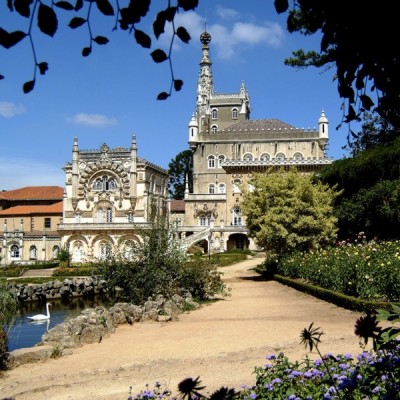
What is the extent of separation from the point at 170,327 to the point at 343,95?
394 inches

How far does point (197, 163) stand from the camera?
5859 cm

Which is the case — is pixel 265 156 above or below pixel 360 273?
above

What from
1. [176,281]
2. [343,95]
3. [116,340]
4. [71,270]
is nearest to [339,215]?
[176,281]

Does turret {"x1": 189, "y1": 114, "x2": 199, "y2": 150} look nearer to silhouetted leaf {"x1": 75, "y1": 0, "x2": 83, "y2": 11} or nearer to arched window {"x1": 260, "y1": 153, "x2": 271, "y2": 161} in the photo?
arched window {"x1": 260, "y1": 153, "x2": 271, "y2": 161}

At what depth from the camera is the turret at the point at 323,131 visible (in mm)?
55531

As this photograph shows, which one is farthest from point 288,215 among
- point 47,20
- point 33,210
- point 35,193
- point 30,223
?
point 35,193

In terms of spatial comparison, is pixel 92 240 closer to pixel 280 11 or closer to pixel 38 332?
pixel 38 332

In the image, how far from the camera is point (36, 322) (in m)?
17.1

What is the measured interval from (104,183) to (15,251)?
12.4 m

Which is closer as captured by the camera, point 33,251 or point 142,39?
point 142,39

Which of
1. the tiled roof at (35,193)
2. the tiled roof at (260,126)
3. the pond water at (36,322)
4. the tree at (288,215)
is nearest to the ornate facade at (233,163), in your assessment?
the tiled roof at (260,126)

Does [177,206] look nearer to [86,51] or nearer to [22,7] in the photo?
[86,51]

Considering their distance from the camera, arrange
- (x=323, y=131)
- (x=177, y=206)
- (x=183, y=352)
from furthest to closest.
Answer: (x=177, y=206) < (x=323, y=131) < (x=183, y=352)

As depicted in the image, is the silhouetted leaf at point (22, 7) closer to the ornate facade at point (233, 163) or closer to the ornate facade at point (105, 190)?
the ornate facade at point (233, 163)
